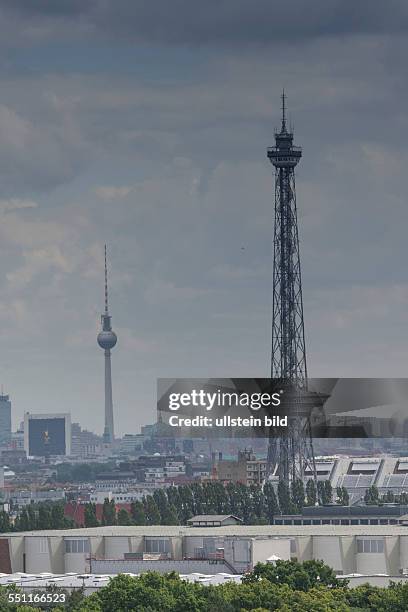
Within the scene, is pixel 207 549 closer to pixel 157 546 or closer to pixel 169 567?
pixel 157 546

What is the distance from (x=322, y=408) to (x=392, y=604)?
60.9m

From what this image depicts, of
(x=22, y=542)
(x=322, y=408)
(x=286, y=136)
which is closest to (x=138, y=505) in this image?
(x=322, y=408)

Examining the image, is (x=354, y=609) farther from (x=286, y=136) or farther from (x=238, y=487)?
(x=286, y=136)

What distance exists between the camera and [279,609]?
3455 inches

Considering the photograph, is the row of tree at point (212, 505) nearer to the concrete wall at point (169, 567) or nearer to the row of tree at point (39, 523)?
the row of tree at point (39, 523)

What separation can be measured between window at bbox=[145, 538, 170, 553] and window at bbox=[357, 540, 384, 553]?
9.92 m

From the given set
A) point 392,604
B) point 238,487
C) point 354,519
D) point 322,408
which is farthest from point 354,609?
point 238,487

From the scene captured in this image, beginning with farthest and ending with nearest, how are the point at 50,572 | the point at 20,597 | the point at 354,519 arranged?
the point at 354,519, the point at 50,572, the point at 20,597

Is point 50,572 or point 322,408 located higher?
point 322,408

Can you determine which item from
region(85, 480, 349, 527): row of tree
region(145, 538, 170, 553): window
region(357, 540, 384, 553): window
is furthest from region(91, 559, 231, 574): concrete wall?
region(85, 480, 349, 527): row of tree

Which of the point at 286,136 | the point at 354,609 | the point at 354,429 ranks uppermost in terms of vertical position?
the point at 286,136

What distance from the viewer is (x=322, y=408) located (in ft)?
498

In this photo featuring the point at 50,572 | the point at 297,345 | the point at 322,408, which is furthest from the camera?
the point at 297,345

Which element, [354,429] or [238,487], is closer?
[354,429]
